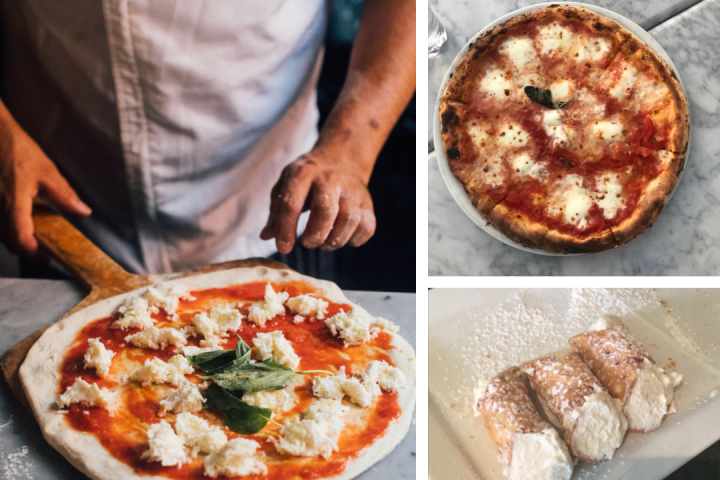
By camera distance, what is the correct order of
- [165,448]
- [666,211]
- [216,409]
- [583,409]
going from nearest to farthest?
[165,448], [216,409], [583,409], [666,211]

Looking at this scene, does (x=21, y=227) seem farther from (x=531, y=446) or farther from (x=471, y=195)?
(x=531, y=446)

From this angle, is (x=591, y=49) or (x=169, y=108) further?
(x=591, y=49)

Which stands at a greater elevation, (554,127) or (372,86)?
(372,86)

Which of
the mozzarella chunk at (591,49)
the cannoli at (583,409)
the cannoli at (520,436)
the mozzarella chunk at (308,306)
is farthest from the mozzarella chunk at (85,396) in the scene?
the mozzarella chunk at (591,49)

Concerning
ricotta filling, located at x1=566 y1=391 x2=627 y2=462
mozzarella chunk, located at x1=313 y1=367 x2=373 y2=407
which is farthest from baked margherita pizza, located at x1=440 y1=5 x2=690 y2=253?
mozzarella chunk, located at x1=313 y1=367 x2=373 y2=407

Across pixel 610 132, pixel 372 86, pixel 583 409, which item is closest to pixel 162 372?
pixel 372 86

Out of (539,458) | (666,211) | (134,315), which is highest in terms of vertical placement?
(666,211)

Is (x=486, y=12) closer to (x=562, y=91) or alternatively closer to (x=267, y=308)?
(x=562, y=91)
